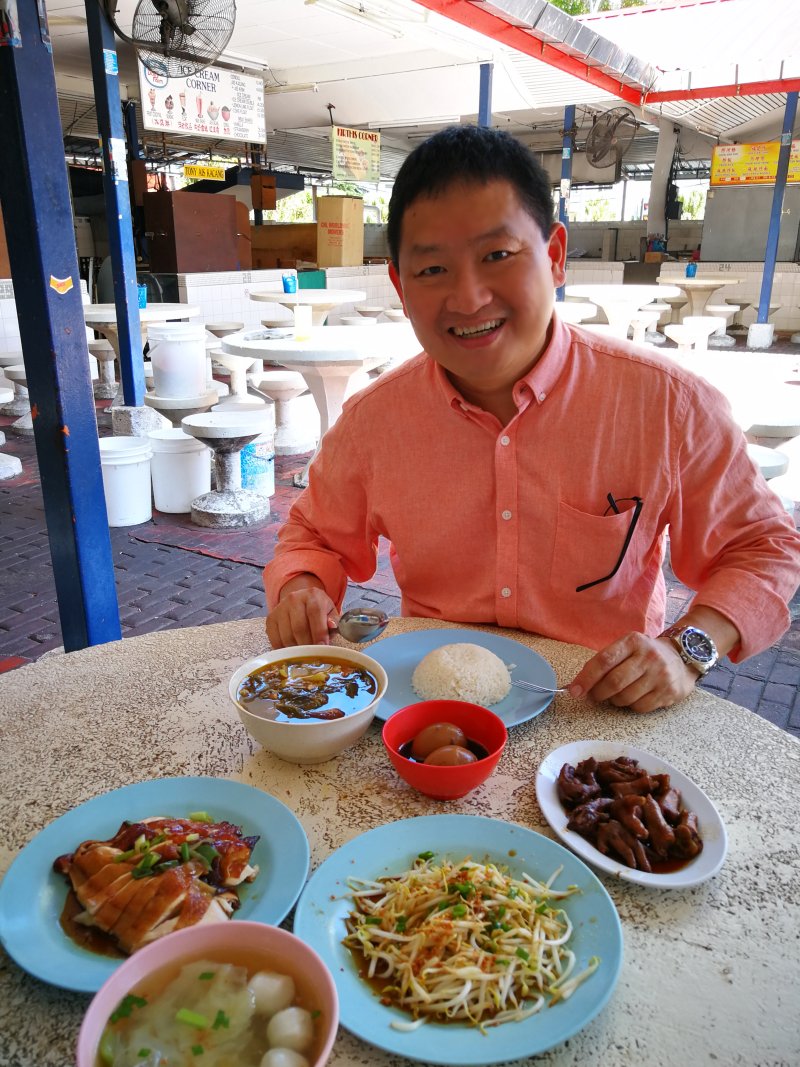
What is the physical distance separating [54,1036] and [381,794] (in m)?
0.52

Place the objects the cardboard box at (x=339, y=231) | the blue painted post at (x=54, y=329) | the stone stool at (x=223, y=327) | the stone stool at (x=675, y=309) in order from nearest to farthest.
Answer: the blue painted post at (x=54, y=329)
the stone stool at (x=223, y=327)
the cardboard box at (x=339, y=231)
the stone stool at (x=675, y=309)

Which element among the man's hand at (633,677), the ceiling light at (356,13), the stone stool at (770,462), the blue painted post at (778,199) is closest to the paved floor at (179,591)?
the stone stool at (770,462)

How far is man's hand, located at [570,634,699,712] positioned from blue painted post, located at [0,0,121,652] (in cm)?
194

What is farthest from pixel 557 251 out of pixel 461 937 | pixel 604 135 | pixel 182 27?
pixel 604 135

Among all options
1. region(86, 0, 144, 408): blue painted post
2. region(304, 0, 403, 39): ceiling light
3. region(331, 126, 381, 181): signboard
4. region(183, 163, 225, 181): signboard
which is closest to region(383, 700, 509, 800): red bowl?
region(86, 0, 144, 408): blue painted post

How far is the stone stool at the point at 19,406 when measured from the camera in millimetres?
7504

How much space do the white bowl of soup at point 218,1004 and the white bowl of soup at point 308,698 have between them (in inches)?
17.4

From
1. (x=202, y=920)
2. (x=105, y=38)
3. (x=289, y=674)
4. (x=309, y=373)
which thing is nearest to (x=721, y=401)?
(x=289, y=674)

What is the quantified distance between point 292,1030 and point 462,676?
0.77 metres

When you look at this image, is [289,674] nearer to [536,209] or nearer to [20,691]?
[20,691]

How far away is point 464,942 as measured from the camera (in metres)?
0.85

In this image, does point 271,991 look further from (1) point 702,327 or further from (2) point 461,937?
(1) point 702,327

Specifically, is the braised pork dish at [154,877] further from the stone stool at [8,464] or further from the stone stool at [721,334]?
the stone stool at [721,334]

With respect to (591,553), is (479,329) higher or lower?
higher
